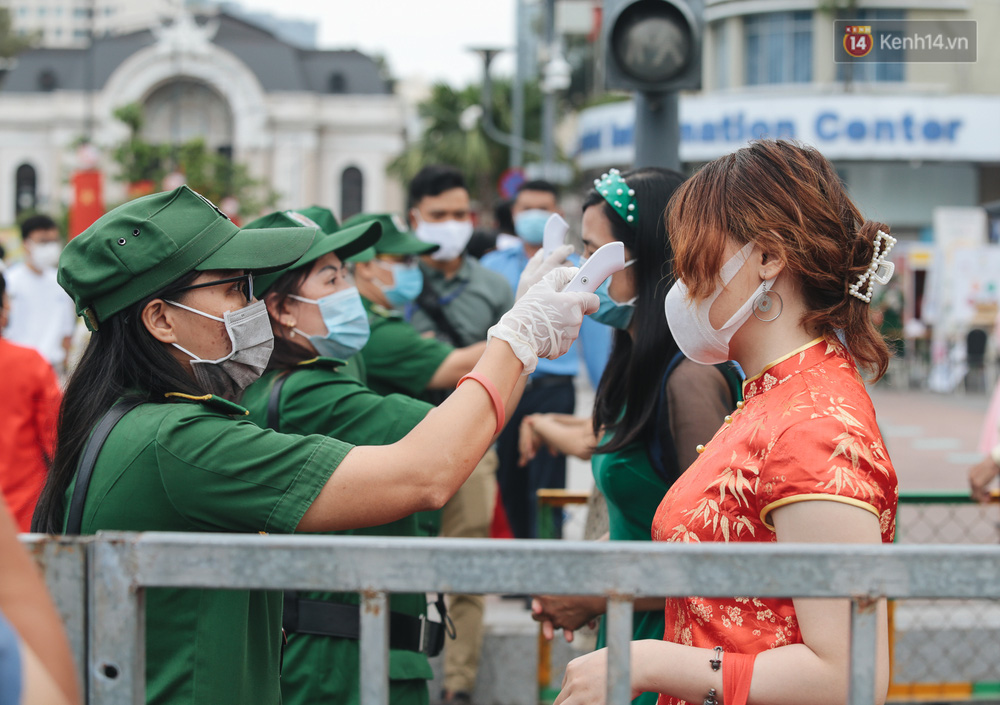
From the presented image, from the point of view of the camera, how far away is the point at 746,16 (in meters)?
25.8

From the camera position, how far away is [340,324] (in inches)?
111

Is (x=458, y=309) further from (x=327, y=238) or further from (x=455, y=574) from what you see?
(x=455, y=574)

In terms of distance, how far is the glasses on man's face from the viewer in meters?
1.88

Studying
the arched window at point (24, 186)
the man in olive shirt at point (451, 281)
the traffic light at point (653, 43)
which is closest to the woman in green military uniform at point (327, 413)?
the traffic light at point (653, 43)

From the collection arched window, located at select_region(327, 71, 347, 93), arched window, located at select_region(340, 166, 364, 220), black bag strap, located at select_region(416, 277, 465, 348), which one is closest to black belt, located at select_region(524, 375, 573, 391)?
black bag strap, located at select_region(416, 277, 465, 348)

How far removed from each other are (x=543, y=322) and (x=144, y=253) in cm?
74

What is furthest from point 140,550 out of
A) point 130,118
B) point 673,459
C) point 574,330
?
point 130,118

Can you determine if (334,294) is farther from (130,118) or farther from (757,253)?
(130,118)

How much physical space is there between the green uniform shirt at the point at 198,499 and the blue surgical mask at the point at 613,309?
3.31ft

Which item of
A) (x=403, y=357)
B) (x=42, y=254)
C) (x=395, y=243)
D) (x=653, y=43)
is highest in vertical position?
(x=653, y=43)

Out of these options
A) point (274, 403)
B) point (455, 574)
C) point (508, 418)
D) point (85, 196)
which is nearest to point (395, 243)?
point (274, 403)

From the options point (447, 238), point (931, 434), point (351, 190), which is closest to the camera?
point (447, 238)

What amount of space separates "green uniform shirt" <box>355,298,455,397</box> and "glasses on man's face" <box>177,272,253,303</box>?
168 cm

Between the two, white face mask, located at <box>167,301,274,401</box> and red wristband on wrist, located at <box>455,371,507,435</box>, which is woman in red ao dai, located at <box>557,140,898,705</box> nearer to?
red wristband on wrist, located at <box>455,371,507,435</box>
